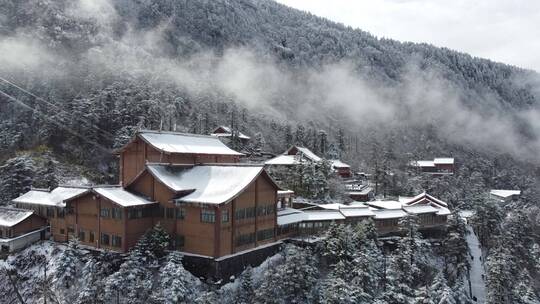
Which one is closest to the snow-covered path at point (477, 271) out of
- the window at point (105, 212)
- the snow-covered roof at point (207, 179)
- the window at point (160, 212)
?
the snow-covered roof at point (207, 179)

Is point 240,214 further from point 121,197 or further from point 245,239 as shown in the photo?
point 121,197

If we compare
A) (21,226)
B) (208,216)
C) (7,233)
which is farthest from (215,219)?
(7,233)

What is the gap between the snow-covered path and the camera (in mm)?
51375

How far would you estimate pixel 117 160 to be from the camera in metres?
69.1

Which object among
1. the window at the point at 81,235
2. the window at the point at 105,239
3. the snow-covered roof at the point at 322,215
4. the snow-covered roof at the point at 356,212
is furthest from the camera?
the snow-covered roof at the point at 356,212

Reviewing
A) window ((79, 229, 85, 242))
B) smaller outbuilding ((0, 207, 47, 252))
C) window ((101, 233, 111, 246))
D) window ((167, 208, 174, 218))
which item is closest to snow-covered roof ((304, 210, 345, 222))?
window ((167, 208, 174, 218))

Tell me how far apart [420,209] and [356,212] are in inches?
505

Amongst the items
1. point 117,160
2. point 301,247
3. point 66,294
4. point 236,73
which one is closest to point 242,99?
point 236,73

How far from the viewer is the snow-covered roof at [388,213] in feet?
178

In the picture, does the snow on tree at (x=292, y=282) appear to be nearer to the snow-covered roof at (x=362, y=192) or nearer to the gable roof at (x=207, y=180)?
the gable roof at (x=207, y=180)

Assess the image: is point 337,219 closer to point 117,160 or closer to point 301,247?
point 301,247

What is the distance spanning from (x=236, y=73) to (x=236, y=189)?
119222mm

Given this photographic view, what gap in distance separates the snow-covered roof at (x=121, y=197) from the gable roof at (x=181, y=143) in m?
5.71

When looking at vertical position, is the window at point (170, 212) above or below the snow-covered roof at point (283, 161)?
below
